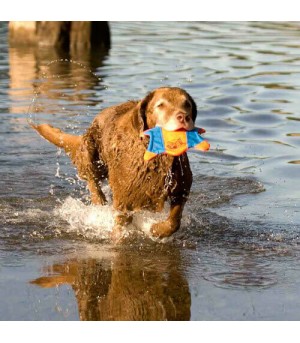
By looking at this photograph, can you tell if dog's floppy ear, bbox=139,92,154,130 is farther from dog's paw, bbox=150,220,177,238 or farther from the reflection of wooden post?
the reflection of wooden post

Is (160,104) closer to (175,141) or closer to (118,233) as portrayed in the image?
(175,141)

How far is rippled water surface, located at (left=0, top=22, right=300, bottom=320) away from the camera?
6.90m

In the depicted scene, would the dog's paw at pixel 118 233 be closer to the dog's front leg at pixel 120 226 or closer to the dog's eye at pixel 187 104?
the dog's front leg at pixel 120 226

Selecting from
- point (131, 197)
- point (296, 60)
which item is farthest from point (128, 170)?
point (296, 60)

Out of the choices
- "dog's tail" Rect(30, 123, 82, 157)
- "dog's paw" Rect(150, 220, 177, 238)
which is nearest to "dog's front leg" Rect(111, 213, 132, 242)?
"dog's paw" Rect(150, 220, 177, 238)

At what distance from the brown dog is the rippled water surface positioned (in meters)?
0.35

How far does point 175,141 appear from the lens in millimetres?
7477

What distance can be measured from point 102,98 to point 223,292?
9107 millimetres

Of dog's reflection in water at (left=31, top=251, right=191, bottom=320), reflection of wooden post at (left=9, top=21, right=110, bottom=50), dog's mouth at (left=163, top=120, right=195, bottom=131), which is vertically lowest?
reflection of wooden post at (left=9, top=21, right=110, bottom=50)

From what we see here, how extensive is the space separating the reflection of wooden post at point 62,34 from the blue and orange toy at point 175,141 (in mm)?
13381

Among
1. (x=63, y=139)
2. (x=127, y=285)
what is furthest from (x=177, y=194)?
(x=63, y=139)

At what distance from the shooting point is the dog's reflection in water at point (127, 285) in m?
6.61

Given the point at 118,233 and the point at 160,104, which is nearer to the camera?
the point at 160,104

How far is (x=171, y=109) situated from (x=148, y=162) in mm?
670
